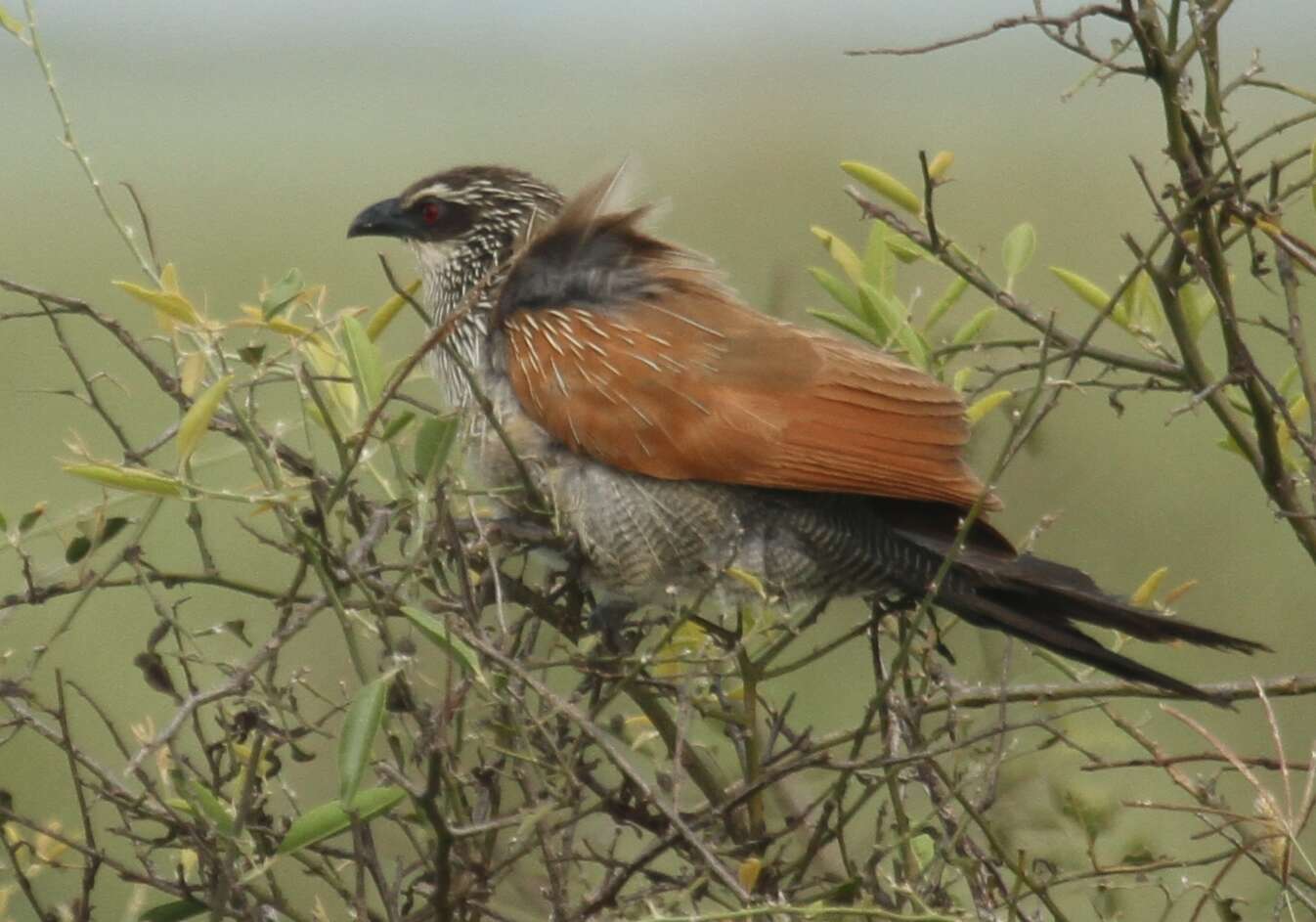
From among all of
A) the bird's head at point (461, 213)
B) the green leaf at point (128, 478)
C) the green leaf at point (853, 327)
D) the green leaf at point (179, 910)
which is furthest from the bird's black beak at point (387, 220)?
the green leaf at point (179, 910)

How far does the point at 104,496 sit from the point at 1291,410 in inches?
50.9

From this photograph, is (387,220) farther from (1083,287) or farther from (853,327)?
(1083,287)

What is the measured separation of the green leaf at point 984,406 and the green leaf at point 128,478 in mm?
1079

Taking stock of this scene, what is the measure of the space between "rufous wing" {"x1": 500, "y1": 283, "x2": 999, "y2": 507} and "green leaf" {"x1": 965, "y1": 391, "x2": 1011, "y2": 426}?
0.10 ft

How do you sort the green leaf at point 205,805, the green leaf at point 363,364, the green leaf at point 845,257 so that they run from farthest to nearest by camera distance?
the green leaf at point 845,257
the green leaf at point 363,364
the green leaf at point 205,805

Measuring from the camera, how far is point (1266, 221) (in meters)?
1.94

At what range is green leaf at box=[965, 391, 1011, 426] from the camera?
2.41 metres

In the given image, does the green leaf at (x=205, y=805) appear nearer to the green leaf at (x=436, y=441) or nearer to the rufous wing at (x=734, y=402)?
the green leaf at (x=436, y=441)

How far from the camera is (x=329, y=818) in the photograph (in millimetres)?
1548

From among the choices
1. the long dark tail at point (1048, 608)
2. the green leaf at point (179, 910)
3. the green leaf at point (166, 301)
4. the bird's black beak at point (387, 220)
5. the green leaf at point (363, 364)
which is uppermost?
the bird's black beak at point (387, 220)

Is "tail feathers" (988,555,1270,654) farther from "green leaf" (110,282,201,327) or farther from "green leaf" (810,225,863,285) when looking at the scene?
"green leaf" (110,282,201,327)

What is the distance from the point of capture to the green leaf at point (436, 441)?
1.66m

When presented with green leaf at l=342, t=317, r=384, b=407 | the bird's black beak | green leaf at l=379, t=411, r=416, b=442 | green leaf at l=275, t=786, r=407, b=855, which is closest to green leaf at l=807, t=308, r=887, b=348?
green leaf at l=342, t=317, r=384, b=407

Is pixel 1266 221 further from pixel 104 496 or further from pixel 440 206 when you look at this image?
pixel 440 206
